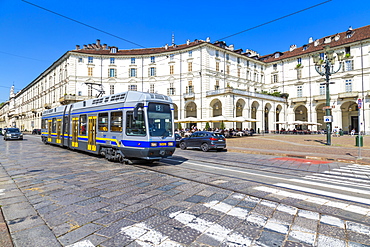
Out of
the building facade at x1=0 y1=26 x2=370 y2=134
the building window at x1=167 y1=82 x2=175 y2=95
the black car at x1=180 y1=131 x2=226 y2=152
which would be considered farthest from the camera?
the building window at x1=167 y1=82 x2=175 y2=95

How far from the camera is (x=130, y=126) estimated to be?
29.0ft

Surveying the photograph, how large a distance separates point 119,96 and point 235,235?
25.8 ft

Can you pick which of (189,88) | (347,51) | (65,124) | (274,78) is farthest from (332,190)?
(274,78)

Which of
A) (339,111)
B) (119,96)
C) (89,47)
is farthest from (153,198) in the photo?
(89,47)

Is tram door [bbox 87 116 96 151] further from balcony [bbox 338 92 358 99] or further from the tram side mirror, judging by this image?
balcony [bbox 338 92 358 99]

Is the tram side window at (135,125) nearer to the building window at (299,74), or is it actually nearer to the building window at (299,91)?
the building window at (299,91)

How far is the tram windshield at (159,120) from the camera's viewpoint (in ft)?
28.3

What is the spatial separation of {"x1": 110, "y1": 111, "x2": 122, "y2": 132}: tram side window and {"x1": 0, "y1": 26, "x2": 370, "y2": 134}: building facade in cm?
2853

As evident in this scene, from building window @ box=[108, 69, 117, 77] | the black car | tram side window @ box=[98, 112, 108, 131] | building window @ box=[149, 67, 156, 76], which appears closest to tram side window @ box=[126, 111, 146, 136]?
tram side window @ box=[98, 112, 108, 131]

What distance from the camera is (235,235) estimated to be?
3273mm

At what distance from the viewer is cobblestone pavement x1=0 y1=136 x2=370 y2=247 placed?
3.16 metres

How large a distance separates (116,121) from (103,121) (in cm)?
122

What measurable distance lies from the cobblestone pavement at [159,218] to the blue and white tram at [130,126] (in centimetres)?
271

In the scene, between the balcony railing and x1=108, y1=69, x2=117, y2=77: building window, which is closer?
the balcony railing
